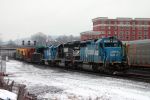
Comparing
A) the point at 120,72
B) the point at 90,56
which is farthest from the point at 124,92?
the point at 90,56

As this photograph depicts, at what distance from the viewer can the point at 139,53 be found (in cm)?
3284

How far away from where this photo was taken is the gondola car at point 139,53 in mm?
31292

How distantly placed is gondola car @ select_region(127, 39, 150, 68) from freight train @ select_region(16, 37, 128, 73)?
2184 mm

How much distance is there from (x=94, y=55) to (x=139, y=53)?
476 cm

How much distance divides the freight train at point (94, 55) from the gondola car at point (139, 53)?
2184 mm

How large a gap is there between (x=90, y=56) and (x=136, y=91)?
14.1 meters

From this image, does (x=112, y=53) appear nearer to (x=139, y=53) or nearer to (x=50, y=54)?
(x=139, y=53)

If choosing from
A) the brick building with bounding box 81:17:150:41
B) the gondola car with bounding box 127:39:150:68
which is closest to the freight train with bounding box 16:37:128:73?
the gondola car with bounding box 127:39:150:68

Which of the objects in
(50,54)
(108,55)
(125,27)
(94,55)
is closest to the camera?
(108,55)

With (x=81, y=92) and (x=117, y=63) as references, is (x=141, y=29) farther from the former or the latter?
(x=81, y=92)

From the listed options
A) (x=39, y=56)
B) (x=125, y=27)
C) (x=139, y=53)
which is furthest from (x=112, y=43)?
(x=125, y=27)

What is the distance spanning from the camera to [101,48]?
30047 mm

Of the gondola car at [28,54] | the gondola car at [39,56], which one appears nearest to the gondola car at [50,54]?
the gondola car at [39,56]

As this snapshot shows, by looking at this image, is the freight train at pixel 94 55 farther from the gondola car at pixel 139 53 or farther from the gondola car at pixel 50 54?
the gondola car at pixel 139 53
